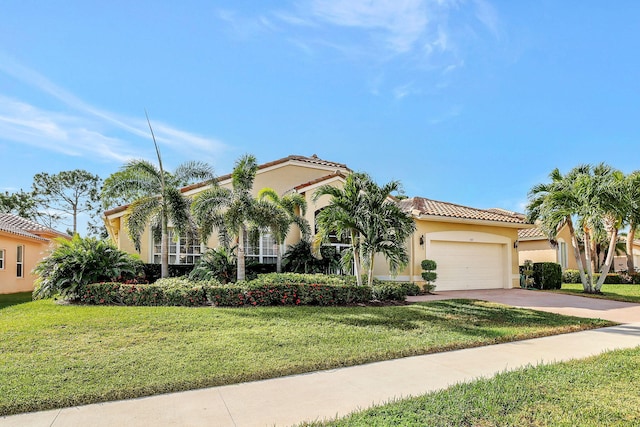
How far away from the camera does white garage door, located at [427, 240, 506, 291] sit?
17766 mm

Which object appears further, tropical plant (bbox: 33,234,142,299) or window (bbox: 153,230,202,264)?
window (bbox: 153,230,202,264)

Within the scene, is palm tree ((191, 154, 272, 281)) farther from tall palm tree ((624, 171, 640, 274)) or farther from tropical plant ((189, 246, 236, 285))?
tall palm tree ((624, 171, 640, 274))

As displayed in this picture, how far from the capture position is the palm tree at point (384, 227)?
481 inches

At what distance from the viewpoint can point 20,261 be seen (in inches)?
803

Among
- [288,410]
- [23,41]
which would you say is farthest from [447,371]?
[23,41]

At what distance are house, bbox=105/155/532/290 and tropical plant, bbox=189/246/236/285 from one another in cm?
211

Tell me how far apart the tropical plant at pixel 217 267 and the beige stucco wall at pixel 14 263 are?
994 cm

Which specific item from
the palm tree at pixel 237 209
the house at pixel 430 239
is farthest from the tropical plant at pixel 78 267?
the palm tree at pixel 237 209

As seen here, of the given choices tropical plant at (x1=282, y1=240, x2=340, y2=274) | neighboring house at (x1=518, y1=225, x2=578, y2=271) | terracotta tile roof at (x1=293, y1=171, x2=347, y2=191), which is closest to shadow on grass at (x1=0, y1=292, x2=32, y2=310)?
tropical plant at (x1=282, y1=240, x2=340, y2=274)

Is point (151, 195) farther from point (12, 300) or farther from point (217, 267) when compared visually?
point (12, 300)

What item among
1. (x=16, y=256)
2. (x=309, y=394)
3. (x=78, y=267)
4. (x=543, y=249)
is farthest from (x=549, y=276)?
(x=16, y=256)

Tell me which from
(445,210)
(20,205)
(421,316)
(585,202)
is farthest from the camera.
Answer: (20,205)

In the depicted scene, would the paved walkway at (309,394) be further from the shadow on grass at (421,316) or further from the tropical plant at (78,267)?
the tropical plant at (78,267)

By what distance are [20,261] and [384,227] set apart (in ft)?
66.8
